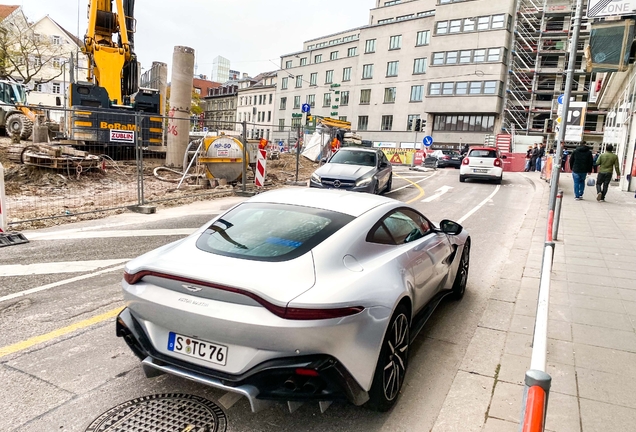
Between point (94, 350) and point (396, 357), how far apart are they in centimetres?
244

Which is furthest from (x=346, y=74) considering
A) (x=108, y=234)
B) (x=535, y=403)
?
(x=535, y=403)

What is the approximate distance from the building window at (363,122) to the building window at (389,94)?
12.2 ft

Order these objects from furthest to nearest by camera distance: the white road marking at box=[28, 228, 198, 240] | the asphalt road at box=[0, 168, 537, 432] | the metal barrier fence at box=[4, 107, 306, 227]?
the metal barrier fence at box=[4, 107, 306, 227] → the white road marking at box=[28, 228, 198, 240] → the asphalt road at box=[0, 168, 537, 432]

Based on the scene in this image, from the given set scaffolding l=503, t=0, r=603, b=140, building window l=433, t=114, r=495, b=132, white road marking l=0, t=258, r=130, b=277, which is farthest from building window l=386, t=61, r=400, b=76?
white road marking l=0, t=258, r=130, b=277

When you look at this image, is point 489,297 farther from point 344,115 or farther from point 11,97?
point 344,115

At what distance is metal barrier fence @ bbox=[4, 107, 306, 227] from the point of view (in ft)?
34.8

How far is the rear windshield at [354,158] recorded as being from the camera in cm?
1386

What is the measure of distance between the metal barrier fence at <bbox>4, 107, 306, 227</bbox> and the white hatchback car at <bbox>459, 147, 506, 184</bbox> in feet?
32.5

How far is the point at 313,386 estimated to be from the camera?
8.31ft

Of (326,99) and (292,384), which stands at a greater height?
(326,99)

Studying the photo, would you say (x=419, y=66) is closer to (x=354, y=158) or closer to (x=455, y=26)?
(x=455, y=26)

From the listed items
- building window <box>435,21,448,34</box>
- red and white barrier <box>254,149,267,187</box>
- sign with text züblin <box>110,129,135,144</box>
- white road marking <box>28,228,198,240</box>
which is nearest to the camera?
white road marking <box>28,228,198,240</box>

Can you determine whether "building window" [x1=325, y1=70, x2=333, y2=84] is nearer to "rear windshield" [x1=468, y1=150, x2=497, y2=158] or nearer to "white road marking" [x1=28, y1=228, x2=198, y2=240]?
"rear windshield" [x1=468, y1=150, x2=497, y2=158]

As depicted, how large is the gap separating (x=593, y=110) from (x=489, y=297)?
59.0m
